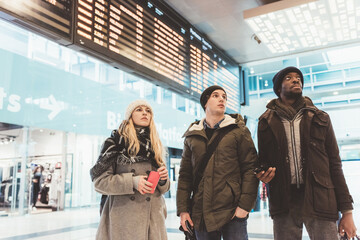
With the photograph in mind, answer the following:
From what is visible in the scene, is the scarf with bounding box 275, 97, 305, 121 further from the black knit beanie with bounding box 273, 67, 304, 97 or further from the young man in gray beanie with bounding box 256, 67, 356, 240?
the black knit beanie with bounding box 273, 67, 304, 97

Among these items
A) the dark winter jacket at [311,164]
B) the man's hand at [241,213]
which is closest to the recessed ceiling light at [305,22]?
the dark winter jacket at [311,164]

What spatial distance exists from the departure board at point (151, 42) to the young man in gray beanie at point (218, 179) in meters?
1.61

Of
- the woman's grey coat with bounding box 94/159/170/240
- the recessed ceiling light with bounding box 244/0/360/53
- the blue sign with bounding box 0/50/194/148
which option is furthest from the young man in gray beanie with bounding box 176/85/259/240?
the blue sign with bounding box 0/50/194/148

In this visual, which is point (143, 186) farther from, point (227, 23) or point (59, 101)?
point (59, 101)

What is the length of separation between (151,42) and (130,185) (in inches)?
101

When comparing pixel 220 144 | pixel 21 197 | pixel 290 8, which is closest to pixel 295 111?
pixel 220 144

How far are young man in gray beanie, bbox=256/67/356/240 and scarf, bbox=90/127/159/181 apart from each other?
33.0 inches

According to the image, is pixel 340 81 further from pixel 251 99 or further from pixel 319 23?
pixel 319 23

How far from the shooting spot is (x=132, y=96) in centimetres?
923

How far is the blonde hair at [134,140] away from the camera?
94.7 inches

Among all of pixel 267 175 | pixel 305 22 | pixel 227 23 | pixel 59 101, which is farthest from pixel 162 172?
pixel 59 101

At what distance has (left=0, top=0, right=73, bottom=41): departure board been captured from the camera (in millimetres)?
2646

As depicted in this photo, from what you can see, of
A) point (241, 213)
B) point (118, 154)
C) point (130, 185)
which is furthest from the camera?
point (118, 154)

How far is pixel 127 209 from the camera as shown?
2.33 meters
